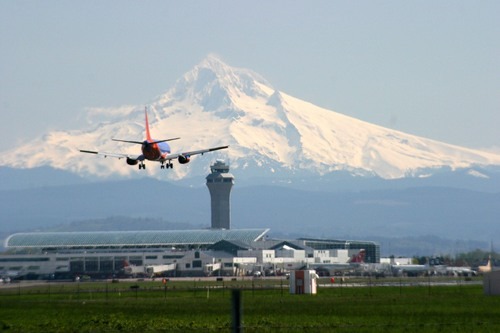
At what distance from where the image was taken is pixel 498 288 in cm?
10431

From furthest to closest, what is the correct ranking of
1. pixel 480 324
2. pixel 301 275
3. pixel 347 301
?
pixel 301 275, pixel 347 301, pixel 480 324

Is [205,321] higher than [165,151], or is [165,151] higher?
[165,151]

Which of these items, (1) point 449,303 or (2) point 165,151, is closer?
(1) point 449,303

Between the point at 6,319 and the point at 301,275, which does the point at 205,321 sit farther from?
the point at 301,275

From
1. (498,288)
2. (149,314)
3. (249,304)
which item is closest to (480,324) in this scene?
(149,314)

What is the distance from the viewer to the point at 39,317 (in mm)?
80312

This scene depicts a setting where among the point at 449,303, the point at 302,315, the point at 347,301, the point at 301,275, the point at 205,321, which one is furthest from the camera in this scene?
the point at 301,275

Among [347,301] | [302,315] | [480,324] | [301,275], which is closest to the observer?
[480,324]

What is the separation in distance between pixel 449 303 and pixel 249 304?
14681 mm

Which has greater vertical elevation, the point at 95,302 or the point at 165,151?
the point at 165,151

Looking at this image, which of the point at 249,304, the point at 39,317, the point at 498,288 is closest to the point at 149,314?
the point at 39,317

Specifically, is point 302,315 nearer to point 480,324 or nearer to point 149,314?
point 149,314

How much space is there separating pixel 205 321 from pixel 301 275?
45.2 metres

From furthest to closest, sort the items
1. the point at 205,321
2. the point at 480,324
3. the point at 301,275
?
the point at 301,275
the point at 205,321
the point at 480,324
